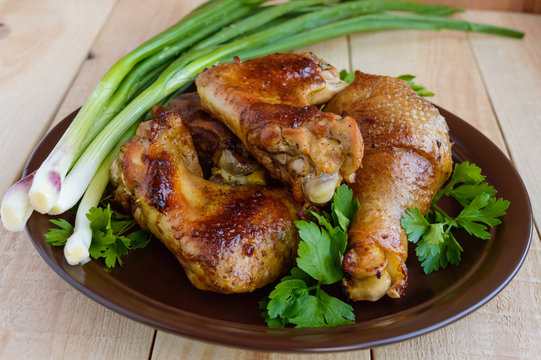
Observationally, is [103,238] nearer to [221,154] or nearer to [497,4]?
[221,154]

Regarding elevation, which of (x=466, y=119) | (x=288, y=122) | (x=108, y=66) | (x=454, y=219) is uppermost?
(x=288, y=122)

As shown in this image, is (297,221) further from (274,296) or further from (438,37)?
(438,37)

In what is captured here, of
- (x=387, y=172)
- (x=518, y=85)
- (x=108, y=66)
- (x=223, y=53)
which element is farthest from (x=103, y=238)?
(x=518, y=85)

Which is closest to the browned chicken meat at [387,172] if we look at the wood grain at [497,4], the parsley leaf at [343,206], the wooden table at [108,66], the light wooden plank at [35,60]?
the parsley leaf at [343,206]

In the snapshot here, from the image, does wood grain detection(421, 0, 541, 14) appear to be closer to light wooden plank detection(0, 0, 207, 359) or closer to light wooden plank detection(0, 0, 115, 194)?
light wooden plank detection(0, 0, 115, 194)

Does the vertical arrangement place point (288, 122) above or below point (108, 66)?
above

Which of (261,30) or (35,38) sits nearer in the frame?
(261,30)

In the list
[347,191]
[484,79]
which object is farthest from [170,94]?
[484,79]
